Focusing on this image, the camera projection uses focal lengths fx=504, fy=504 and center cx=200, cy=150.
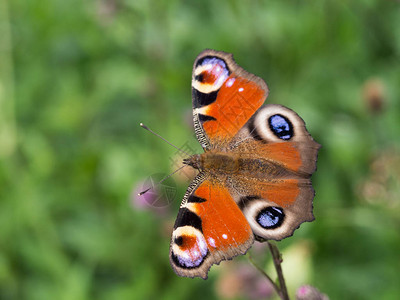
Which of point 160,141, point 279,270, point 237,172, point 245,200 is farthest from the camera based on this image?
point 160,141

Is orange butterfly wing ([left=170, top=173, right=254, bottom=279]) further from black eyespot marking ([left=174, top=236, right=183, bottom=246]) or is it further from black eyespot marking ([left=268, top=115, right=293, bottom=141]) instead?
black eyespot marking ([left=268, top=115, right=293, bottom=141])

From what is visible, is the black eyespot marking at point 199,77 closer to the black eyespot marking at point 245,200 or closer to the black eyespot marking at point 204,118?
the black eyespot marking at point 204,118

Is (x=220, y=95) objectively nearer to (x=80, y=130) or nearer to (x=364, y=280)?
(x=364, y=280)

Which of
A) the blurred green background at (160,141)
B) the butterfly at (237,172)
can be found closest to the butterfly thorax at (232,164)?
the butterfly at (237,172)

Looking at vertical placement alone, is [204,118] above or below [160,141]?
above

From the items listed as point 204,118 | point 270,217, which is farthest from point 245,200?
point 204,118

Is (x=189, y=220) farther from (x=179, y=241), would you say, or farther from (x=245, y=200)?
(x=245, y=200)

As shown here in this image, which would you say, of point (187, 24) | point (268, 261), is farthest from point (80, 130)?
point (268, 261)
